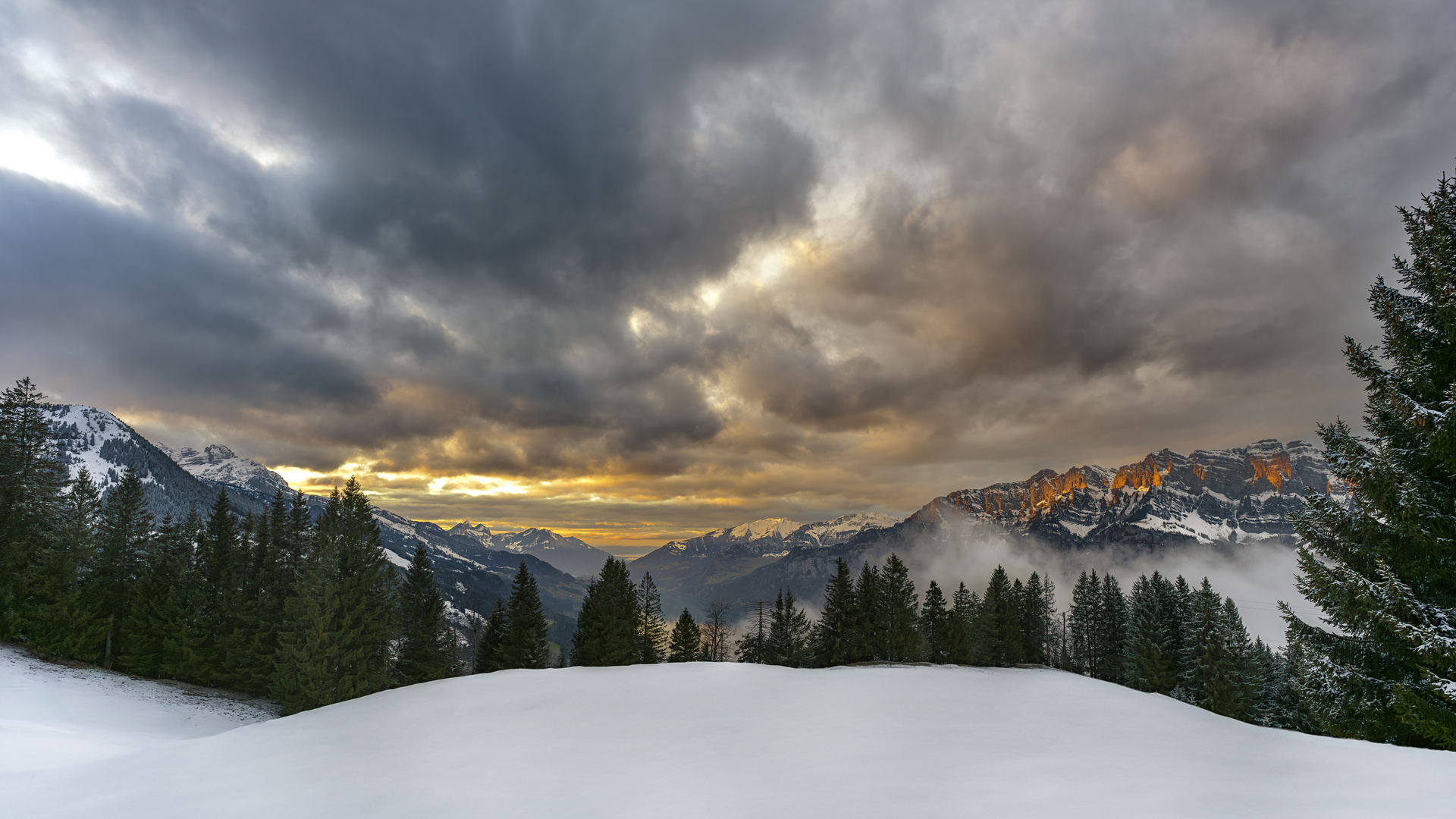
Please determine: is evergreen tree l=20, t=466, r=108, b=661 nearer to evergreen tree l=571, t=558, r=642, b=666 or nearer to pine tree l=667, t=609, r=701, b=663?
evergreen tree l=571, t=558, r=642, b=666

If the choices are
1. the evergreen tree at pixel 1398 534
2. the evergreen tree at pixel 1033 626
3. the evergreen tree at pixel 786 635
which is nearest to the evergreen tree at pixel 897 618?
the evergreen tree at pixel 786 635

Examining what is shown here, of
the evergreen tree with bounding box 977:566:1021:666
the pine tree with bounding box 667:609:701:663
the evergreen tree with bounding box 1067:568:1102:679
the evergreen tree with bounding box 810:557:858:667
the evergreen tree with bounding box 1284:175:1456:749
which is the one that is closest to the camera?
the evergreen tree with bounding box 1284:175:1456:749

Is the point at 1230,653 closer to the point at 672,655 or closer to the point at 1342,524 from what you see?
the point at 1342,524

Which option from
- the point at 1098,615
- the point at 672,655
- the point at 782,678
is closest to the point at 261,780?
the point at 782,678

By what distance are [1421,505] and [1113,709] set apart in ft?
20.7

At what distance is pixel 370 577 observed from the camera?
26938mm

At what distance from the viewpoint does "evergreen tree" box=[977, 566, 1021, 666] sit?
49.5 meters

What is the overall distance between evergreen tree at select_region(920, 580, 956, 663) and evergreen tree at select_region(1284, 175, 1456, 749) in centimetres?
3940

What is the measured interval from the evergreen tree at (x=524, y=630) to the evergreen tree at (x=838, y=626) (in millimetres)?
21218

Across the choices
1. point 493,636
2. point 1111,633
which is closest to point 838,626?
point 493,636

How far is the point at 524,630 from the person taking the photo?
37156 millimetres

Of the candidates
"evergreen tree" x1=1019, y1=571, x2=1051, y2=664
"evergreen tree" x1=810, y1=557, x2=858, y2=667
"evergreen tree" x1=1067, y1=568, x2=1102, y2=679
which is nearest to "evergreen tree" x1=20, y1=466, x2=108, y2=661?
"evergreen tree" x1=810, y1=557, x2=858, y2=667

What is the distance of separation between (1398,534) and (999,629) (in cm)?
4535

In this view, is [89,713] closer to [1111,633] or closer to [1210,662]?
[1210,662]
